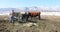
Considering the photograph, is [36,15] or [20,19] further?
[36,15]

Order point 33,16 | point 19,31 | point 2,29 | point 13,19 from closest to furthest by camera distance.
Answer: point 19,31
point 2,29
point 13,19
point 33,16

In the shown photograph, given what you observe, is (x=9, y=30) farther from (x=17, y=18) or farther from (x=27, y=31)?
(x=17, y=18)

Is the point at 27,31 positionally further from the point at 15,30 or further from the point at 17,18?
the point at 17,18

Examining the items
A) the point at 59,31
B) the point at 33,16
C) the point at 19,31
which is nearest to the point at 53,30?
the point at 59,31

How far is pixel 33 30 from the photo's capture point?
12.3 m

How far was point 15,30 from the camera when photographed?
11727mm

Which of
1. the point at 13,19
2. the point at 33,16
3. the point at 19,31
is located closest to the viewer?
the point at 19,31

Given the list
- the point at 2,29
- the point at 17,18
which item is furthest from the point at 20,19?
the point at 2,29

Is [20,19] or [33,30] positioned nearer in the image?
[33,30]

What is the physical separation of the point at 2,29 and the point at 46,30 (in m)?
3.31

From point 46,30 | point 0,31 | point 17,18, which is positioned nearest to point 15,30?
point 0,31

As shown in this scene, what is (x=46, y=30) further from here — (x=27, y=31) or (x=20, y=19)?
(x=20, y=19)

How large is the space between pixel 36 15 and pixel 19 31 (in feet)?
31.2

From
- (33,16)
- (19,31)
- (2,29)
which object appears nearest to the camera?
(19,31)
